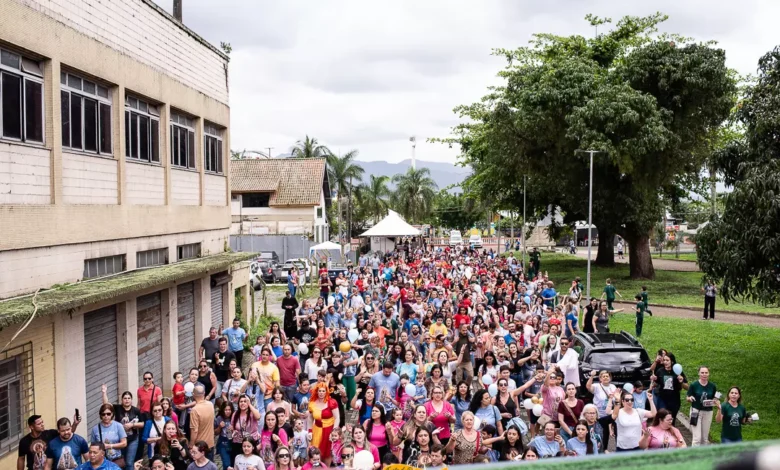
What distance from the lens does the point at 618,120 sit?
3488 centimetres

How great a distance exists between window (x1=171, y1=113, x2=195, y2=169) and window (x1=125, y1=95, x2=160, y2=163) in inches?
40.7

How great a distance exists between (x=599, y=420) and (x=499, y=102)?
32.6m

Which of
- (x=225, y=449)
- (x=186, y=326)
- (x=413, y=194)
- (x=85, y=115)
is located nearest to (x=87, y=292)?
(x=225, y=449)

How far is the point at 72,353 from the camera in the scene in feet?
38.3

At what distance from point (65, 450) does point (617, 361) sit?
9195 millimetres

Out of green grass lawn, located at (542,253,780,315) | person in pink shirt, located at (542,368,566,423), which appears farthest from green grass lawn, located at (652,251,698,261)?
person in pink shirt, located at (542,368,566,423)

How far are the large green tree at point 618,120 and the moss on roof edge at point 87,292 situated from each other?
75.1 ft

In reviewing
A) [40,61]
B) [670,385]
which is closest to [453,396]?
[670,385]

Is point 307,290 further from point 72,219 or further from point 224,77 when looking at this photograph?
point 72,219

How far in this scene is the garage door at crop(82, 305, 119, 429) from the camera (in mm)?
12539

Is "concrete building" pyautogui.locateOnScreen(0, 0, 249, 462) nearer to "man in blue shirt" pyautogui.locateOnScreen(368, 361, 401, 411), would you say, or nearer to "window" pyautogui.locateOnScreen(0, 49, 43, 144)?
"window" pyautogui.locateOnScreen(0, 49, 43, 144)

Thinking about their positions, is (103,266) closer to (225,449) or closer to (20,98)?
(20,98)

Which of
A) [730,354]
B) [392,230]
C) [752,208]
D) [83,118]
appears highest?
[83,118]

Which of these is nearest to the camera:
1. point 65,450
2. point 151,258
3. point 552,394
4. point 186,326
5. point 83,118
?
point 65,450
